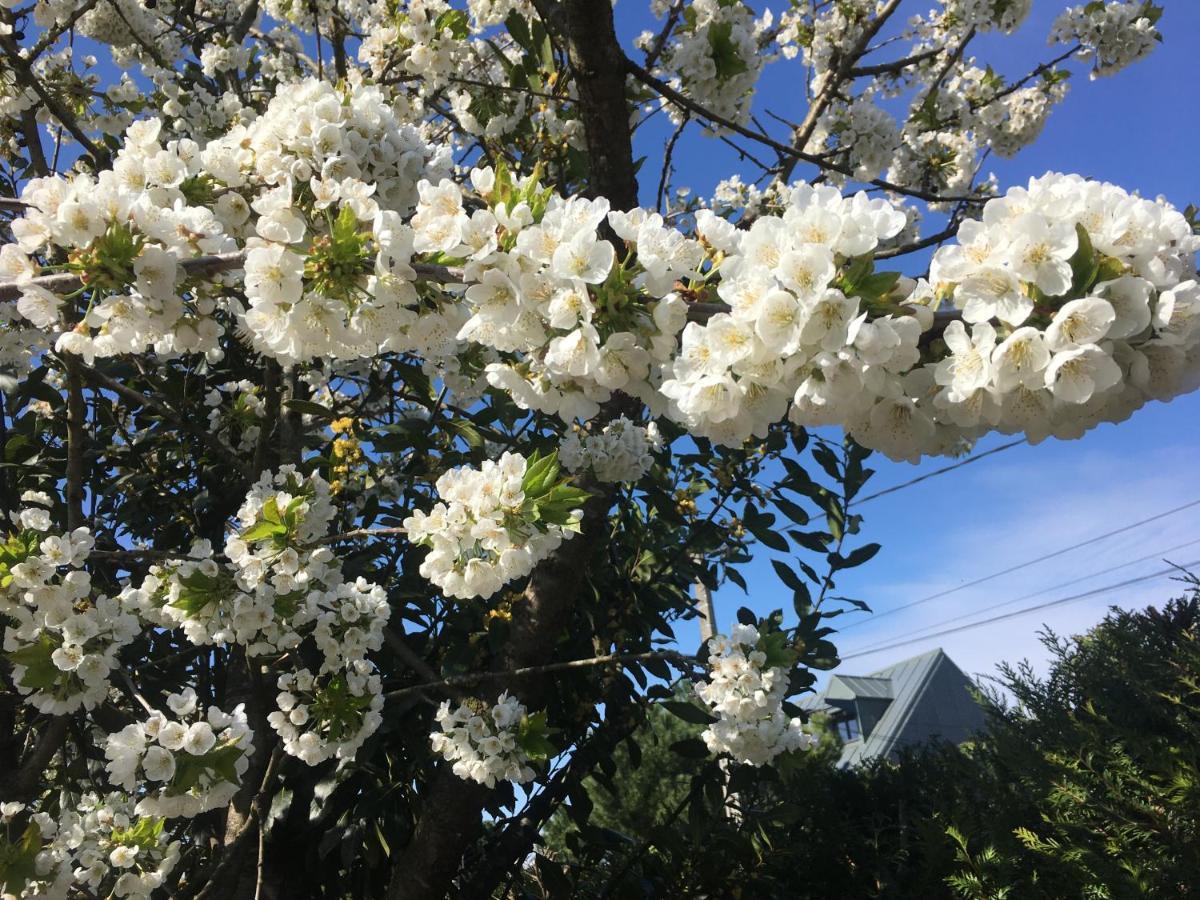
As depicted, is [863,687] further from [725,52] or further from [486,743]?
[486,743]

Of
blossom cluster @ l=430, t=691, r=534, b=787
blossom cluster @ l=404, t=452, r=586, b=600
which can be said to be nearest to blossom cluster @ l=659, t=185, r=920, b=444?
blossom cluster @ l=404, t=452, r=586, b=600

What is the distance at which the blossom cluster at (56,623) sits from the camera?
190 centimetres

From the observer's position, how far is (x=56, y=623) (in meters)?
1.95

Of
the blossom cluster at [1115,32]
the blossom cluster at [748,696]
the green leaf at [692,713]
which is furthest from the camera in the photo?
the blossom cluster at [1115,32]

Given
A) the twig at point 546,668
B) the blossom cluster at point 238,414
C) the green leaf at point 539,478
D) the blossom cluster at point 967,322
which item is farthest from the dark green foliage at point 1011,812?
the blossom cluster at point 238,414

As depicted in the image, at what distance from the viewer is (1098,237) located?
0.93 meters

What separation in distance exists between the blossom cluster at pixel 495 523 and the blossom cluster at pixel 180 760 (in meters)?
0.68

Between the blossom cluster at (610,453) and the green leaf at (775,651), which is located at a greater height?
the blossom cluster at (610,453)

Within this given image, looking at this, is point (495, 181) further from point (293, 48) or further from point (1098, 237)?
point (293, 48)

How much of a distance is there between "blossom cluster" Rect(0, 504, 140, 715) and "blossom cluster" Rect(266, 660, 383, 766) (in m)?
0.42

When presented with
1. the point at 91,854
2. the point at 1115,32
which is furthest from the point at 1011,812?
the point at 1115,32

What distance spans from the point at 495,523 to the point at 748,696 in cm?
118

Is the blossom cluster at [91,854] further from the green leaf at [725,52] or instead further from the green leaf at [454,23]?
the green leaf at [725,52]

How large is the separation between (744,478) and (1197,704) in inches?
68.8
